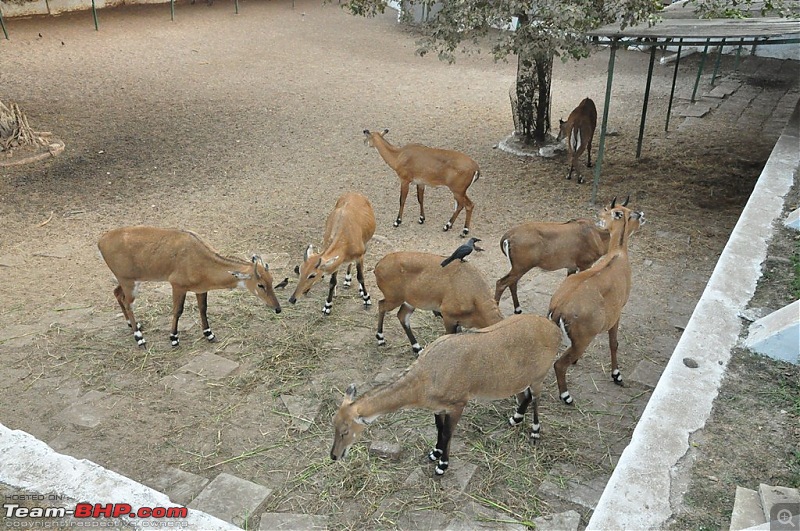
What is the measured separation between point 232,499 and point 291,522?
45 cm

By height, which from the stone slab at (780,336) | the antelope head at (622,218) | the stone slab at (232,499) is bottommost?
the stone slab at (232,499)

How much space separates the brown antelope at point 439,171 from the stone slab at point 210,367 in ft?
11.8

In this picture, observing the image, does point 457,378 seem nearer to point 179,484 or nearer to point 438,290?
point 438,290

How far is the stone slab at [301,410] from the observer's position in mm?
5246

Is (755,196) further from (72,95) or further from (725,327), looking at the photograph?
(72,95)

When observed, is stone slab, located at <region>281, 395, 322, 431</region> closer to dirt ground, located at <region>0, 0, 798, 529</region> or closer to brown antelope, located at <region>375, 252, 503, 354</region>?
dirt ground, located at <region>0, 0, 798, 529</region>

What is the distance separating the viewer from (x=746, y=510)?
3471 millimetres

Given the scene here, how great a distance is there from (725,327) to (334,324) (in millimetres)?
3527

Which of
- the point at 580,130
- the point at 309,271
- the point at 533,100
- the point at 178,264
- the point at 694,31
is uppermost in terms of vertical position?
the point at 694,31

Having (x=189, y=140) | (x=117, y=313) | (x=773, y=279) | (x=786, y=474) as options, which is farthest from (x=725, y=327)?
(x=189, y=140)

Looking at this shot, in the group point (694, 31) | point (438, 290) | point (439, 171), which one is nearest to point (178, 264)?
point (438, 290)

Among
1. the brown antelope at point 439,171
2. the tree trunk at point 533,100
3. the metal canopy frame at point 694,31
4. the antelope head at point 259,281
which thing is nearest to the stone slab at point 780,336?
the antelope head at point 259,281

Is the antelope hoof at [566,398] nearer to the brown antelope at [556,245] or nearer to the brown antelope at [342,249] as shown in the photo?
the brown antelope at [556,245]

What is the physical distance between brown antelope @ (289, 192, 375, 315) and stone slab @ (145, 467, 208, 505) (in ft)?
6.49
